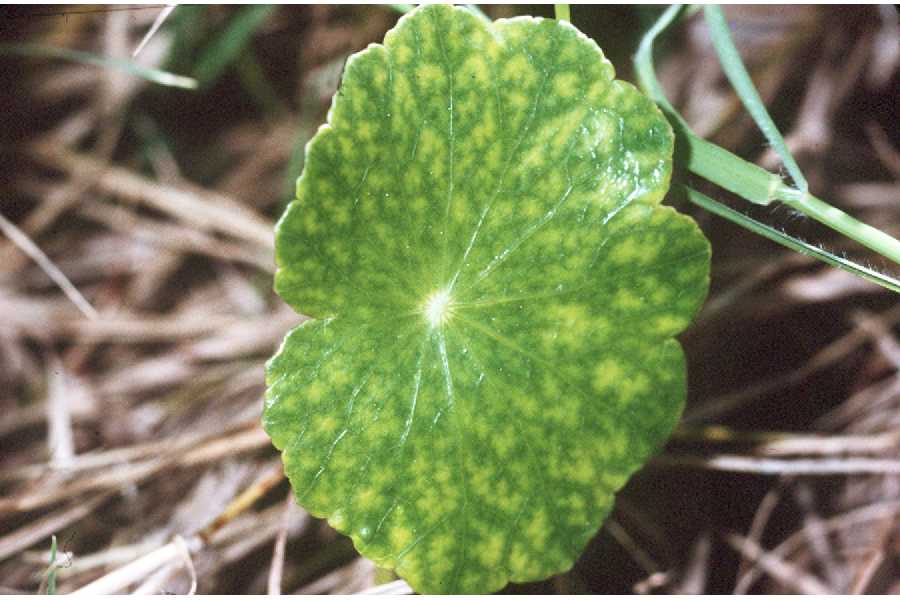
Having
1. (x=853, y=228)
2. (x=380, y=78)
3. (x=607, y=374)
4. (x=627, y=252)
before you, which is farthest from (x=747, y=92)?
(x=380, y=78)

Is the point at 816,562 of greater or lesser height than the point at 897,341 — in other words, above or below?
below

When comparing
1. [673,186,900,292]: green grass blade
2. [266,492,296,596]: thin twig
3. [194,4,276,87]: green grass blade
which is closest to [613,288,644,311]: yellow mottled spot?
[673,186,900,292]: green grass blade

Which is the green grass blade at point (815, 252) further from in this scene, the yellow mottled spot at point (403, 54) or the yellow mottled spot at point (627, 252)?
the yellow mottled spot at point (403, 54)

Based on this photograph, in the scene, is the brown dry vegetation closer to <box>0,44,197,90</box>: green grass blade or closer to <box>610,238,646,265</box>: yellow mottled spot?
<box>0,44,197,90</box>: green grass blade

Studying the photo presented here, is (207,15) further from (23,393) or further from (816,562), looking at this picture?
(816,562)

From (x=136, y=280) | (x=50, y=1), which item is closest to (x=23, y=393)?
(x=136, y=280)

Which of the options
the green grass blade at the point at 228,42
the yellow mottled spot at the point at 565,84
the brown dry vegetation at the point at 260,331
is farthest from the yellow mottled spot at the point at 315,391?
the green grass blade at the point at 228,42
